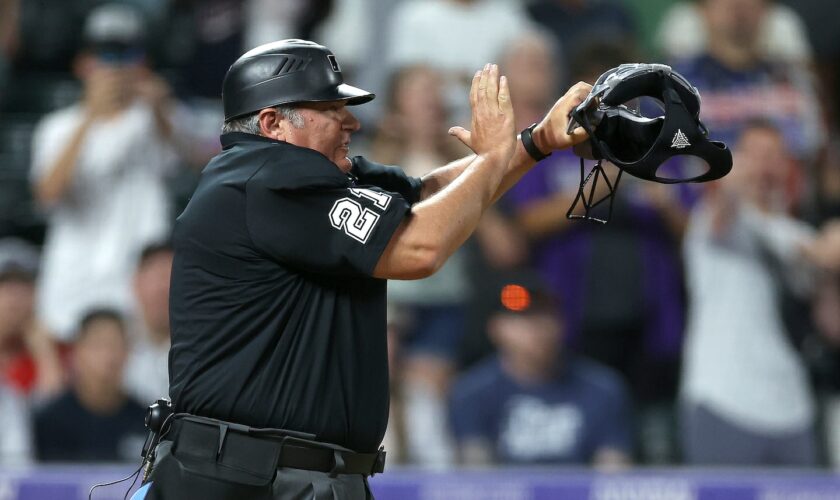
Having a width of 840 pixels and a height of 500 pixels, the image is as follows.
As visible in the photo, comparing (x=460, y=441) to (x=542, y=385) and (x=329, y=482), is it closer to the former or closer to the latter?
(x=542, y=385)

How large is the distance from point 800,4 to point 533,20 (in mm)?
1602

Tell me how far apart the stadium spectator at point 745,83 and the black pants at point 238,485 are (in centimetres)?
461

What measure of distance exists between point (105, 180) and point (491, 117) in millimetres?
4781

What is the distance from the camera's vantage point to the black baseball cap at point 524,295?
712 centimetres

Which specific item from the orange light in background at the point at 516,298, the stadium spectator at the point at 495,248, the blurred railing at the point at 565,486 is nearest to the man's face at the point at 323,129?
the blurred railing at the point at 565,486

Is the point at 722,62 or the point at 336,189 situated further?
→ the point at 722,62

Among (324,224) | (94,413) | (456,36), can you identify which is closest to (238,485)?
(324,224)

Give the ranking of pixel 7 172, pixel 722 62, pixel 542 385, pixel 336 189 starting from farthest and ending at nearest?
1. pixel 7 172
2. pixel 722 62
3. pixel 542 385
4. pixel 336 189

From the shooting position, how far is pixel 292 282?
11.2 ft

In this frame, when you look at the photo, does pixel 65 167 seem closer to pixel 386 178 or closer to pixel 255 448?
pixel 386 178

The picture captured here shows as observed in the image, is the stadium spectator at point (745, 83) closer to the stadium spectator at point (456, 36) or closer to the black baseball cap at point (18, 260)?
the stadium spectator at point (456, 36)

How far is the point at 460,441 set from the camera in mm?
Answer: 7066

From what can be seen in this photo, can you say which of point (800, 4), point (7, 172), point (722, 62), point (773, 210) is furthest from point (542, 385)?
point (7, 172)

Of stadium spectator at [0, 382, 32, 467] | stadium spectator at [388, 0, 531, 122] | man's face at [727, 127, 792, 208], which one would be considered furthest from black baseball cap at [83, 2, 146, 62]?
man's face at [727, 127, 792, 208]
